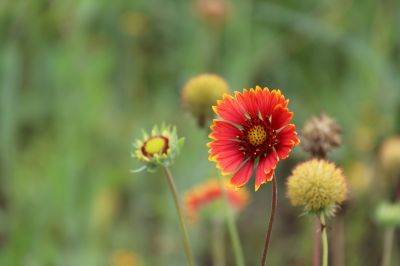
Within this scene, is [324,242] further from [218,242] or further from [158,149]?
[218,242]

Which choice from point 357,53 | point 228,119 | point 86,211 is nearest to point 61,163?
point 86,211

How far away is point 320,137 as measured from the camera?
4.17 feet

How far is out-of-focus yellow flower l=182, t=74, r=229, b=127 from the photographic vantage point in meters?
1.32

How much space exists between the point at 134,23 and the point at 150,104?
0.37 m

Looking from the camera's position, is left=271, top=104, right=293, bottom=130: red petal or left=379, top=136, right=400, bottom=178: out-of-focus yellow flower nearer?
left=271, top=104, right=293, bottom=130: red petal

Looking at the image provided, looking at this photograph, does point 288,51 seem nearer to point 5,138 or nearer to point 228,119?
point 5,138

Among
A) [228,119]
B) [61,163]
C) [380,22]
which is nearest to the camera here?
[228,119]

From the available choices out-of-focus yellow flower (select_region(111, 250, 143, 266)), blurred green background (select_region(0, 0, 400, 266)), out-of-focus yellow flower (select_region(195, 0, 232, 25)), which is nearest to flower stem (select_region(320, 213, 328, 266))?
blurred green background (select_region(0, 0, 400, 266))

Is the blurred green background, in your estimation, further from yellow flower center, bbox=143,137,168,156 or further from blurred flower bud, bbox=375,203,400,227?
yellow flower center, bbox=143,137,168,156

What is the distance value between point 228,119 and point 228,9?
6.16 feet

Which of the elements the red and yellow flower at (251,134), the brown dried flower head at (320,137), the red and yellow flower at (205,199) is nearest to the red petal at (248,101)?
the red and yellow flower at (251,134)

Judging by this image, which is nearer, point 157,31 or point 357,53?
point 357,53

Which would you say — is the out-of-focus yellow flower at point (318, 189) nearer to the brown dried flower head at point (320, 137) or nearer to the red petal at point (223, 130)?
the red petal at point (223, 130)

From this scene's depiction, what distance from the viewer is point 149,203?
2.75 metres
